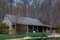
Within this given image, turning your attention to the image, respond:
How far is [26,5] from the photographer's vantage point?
30.3m

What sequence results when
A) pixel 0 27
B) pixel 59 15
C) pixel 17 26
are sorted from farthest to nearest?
pixel 59 15 < pixel 17 26 < pixel 0 27

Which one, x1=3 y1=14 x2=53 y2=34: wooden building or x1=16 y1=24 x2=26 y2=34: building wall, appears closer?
x1=16 y1=24 x2=26 y2=34: building wall

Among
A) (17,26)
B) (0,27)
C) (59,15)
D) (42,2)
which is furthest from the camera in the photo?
(42,2)

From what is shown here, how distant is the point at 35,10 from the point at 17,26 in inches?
277

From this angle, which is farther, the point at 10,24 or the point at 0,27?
the point at 10,24

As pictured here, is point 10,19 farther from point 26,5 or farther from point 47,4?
point 47,4

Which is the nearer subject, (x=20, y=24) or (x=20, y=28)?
(x=20, y=28)

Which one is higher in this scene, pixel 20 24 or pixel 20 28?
pixel 20 24

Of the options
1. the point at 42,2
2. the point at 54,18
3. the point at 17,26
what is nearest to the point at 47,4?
the point at 42,2

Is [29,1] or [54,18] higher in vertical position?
[29,1]

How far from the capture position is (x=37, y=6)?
32.2m

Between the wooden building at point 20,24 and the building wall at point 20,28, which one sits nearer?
the building wall at point 20,28

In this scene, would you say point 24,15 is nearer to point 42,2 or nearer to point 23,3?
point 23,3

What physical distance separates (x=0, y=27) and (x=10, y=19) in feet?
18.0
